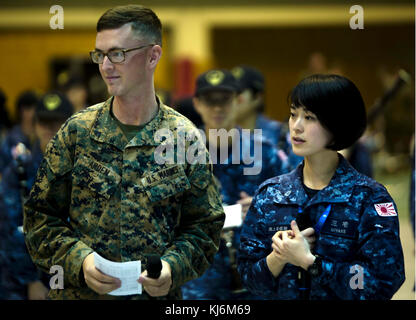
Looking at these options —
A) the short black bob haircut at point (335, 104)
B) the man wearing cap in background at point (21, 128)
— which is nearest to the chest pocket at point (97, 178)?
the short black bob haircut at point (335, 104)

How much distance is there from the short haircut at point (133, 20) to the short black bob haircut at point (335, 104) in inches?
21.4

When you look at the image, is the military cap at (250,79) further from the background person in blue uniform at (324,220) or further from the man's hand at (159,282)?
the man's hand at (159,282)

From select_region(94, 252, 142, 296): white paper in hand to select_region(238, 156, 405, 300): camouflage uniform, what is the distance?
1.33 ft

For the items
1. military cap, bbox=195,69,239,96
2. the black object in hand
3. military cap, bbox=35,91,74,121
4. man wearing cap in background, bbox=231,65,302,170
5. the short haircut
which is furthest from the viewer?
man wearing cap in background, bbox=231,65,302,170

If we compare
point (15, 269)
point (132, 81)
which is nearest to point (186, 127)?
point (132, 81)

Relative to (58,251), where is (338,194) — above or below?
above

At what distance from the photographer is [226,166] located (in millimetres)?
3391

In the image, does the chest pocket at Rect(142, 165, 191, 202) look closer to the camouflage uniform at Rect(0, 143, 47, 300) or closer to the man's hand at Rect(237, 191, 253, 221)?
the man's hand at Rect(237, 191, 253, 221)

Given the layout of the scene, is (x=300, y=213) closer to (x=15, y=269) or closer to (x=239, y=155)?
(x=239, y=155)

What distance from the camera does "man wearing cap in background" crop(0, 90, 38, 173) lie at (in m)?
4.95

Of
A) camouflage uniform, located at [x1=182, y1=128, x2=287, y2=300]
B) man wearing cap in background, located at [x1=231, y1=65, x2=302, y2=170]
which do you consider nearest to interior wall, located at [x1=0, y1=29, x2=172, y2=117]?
man wearing cap in background, located at [x1=231, y1=65, x2=302, y2=170]

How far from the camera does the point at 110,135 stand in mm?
2307

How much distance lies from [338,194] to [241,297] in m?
1.20

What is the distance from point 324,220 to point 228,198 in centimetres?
118
